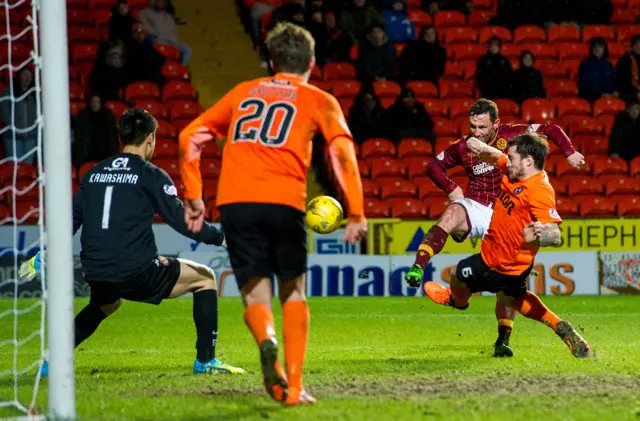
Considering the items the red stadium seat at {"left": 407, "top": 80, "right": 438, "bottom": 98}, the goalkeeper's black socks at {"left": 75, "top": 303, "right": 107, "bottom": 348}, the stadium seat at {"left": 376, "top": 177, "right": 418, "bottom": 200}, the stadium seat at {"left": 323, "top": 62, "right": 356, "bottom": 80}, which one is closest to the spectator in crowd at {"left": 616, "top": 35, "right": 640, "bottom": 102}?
the red stadium seat at {"left": 407, "top": 80, "right": 438, "bottom": 98}

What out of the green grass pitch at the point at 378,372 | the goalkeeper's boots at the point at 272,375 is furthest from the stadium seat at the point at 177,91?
the goalkeeper's boots at the point at 272,375

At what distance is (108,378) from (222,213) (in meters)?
1.64

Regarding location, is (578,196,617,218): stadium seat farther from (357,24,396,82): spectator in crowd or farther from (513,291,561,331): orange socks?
(513,291,561,331): orange socks

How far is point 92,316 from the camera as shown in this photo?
6.38 meters

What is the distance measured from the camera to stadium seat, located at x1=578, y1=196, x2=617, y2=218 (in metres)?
16.4

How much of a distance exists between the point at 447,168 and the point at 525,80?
9.20 metres

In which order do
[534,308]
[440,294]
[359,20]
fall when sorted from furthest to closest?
1. [359,20]
2. [440,294]
3. [534,308]

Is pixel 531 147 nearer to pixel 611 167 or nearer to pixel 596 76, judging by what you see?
pixel 611 167

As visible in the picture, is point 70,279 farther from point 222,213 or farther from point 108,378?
point 108,378

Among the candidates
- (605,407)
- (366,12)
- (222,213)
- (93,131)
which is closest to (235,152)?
(222,213)

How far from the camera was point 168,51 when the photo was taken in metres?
18.6

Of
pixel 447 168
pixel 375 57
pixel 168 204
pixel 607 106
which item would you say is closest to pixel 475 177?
pixel 447 168

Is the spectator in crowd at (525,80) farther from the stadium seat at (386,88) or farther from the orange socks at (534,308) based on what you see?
the orange socks at (534,308)

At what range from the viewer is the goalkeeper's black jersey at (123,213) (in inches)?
242
